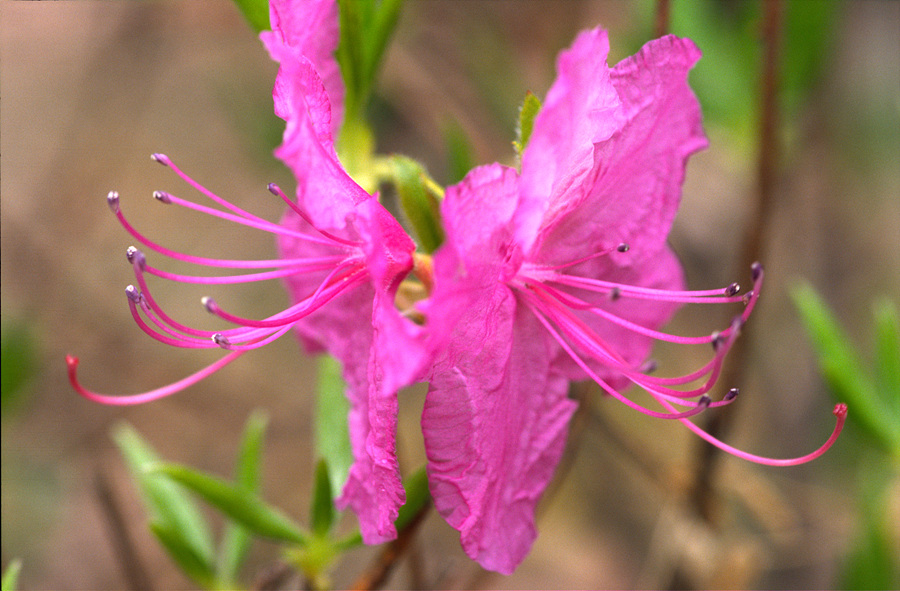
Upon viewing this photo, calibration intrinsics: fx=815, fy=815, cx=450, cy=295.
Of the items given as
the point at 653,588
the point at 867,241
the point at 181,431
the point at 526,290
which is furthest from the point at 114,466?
the point at 867,241

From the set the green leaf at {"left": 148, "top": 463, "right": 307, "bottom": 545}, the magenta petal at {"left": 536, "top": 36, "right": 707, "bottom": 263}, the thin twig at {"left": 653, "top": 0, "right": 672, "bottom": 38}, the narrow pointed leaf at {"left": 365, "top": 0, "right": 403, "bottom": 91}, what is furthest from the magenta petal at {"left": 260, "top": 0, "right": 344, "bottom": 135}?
the green leaf at {"left": 148, "top": 463, "right": 307, "bottom": 545}

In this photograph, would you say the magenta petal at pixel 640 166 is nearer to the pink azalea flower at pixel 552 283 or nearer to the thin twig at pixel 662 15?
the pink azalea flower at pixel 552 283

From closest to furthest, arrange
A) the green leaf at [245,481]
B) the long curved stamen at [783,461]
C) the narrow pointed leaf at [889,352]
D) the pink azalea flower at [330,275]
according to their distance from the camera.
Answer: the pink azalea flower at [330,275]
the long curved stamen at [783,461]
the green leaf at [245,481]
the narrow pointed leaf at [889,352]

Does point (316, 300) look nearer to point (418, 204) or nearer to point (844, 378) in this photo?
point (418, 204)

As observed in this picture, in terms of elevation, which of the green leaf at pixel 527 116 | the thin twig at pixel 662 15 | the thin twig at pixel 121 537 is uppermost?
the thin twig at pixel 662 15

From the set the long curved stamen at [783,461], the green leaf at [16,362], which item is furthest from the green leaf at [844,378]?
the green leaf at [16,362]
